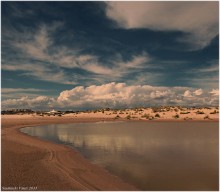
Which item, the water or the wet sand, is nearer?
the wet sand

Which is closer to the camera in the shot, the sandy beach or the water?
the sandy beach

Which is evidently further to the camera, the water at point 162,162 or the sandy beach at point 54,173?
the water at point 162,162

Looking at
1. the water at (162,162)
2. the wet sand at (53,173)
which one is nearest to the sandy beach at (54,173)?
the wet sand at (53,173)

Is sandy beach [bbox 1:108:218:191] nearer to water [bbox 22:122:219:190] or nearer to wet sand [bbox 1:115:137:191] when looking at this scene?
wet sand [bbox 1:115:137:191]

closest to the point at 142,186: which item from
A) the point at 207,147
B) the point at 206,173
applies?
the point at 206,173

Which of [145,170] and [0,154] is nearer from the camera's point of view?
[145,170]

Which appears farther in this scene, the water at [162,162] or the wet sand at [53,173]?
the water at [162,162]

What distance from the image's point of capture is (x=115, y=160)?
14.1 meters

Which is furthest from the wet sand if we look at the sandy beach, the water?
the water

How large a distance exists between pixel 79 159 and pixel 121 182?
461cm

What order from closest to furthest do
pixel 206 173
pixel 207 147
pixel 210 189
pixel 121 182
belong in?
pixel 210 189 → pixel 121 182 → pixel 206 173 → pixel 207 147

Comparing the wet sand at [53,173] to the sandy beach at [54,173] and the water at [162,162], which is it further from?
the water at [162,162]

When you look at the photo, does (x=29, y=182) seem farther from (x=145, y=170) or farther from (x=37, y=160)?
(x=145, y=170)

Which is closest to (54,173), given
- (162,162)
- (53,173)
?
(53,173)
